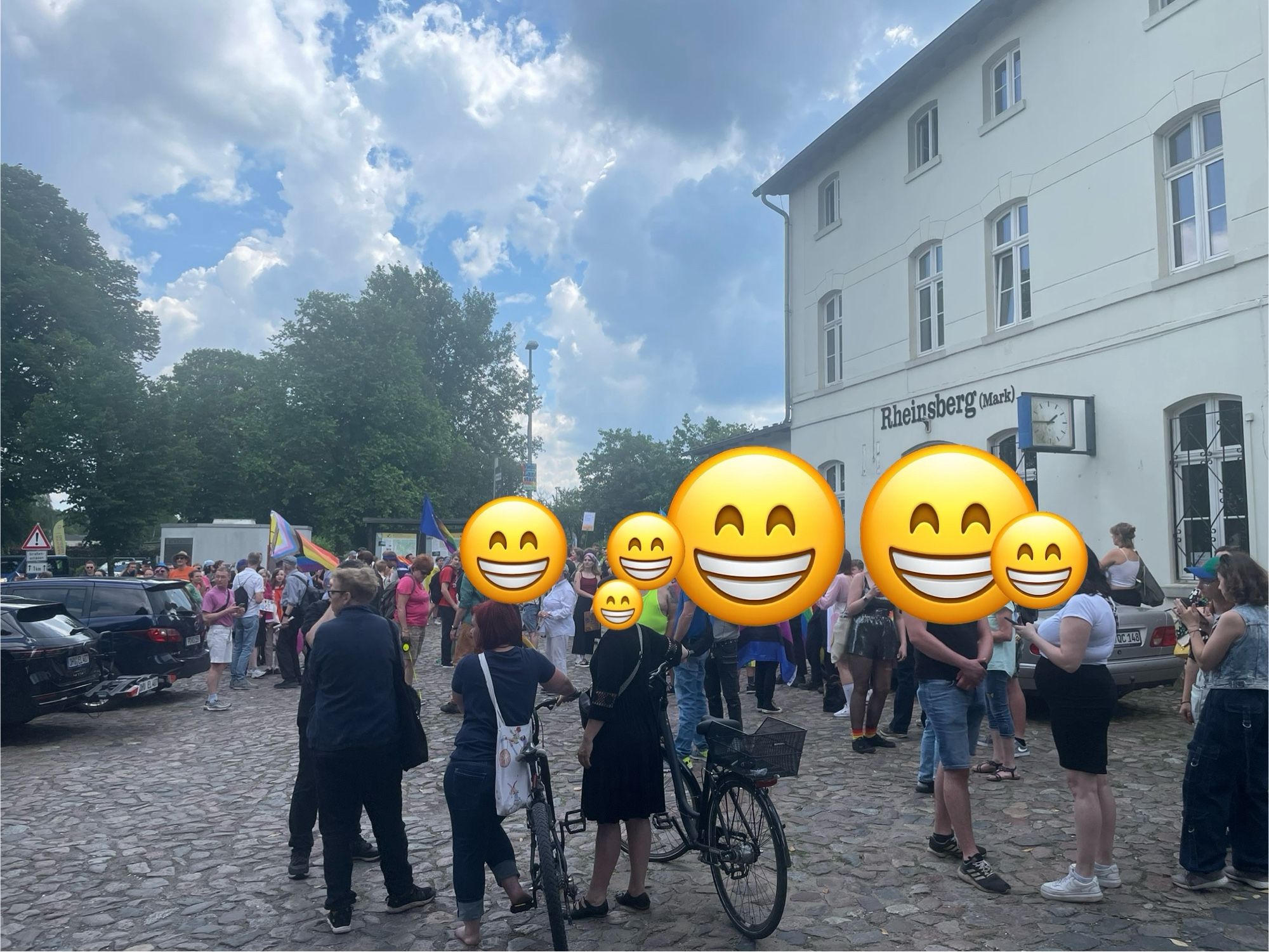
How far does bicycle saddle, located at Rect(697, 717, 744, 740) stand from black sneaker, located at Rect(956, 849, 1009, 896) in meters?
1.62

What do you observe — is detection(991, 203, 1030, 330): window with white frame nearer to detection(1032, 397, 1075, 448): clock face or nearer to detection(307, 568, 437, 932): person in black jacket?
detection(1032, 397, 1075, 448): clock face

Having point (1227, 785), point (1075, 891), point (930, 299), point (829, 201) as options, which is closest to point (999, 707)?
point (1227, 785)

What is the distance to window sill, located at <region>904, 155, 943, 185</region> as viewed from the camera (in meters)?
16.7

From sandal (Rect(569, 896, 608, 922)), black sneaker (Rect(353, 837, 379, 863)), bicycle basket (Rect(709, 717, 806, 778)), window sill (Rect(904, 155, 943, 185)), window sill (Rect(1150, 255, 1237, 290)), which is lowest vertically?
black sneaker (Rect(353, 837, 379, 863))

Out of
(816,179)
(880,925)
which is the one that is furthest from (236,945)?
(816,179)

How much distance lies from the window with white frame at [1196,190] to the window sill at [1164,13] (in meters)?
1.45

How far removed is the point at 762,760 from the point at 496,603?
1.55m

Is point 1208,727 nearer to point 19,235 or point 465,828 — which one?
point 465,828

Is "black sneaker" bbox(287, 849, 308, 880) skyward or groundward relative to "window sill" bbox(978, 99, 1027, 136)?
groundward

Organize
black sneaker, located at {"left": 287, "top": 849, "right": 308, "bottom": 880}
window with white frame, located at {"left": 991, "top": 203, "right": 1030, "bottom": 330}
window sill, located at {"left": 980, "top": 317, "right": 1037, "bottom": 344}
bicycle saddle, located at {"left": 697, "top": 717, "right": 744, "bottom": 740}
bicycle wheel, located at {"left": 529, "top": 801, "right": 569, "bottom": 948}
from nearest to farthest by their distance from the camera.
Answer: bicycle wheel, located at {"left": 529, "top": 801, "right": 569, "bottom": 948}, bicycle saddle, located at {"left": 697, "top": 717, "right": 744, "bottom": 740}, black sneaker, located at {"left": 287, "top": 849, "right": 308, "bottom": 880}, window sill, located at {"left": 980, "top": 317, "right": 1037, "bottom": 344}, window with white frame, located at {"left": 991, "top": 203, "right": 1030, "bottom": 330}

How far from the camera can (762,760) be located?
4.34 m

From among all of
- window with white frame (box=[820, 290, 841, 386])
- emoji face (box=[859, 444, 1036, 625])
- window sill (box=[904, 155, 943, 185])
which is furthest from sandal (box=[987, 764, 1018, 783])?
window with white frame (box=[820, 290, 841, 386])

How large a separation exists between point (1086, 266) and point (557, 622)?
9807 millimetres

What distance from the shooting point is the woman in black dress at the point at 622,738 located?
435 cm
